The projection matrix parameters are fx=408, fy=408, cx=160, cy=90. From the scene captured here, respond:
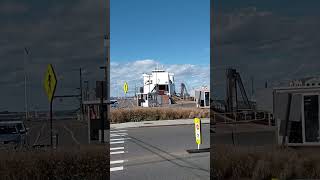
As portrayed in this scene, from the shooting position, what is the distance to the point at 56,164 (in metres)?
5.51

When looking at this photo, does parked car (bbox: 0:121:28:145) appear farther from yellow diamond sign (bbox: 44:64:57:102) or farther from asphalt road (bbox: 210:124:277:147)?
asphalt road (bbox: 210:124:277:147)

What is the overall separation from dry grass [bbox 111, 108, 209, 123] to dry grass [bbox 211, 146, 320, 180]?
17381 mm

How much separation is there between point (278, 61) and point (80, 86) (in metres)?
2.84

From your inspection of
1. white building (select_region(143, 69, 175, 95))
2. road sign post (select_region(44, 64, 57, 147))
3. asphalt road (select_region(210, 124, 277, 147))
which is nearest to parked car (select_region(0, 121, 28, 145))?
road sign post (select_region(44, 64, 57, 147))

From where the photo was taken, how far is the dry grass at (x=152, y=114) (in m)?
23.6

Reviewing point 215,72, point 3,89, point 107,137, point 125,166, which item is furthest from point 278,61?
point 125,166

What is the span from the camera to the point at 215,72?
220 inches

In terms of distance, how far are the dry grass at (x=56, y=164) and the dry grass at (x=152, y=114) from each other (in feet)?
57.2

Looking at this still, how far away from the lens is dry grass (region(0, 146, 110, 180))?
5.34 meters

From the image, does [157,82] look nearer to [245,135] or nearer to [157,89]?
[157,89]

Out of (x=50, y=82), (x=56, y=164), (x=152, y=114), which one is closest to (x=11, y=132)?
(x=56, y=164)

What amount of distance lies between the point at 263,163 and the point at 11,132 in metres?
3.61

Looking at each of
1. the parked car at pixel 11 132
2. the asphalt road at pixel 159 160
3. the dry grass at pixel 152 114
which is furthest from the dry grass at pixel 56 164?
the dry grass at pixel 152 114

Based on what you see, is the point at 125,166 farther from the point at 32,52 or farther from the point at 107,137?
the point at 32,52
